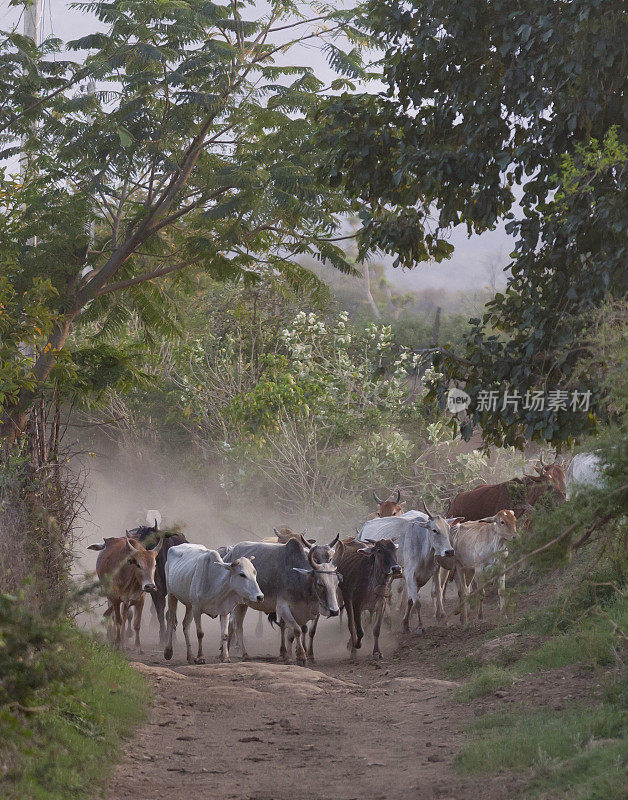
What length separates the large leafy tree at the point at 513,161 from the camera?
8523 mm

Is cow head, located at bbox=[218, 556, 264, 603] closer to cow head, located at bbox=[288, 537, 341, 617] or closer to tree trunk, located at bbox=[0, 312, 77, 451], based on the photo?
cow head, located at bbox=[288, 537, 341, 617]

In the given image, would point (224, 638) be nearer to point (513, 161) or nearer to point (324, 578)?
point (324, 578)

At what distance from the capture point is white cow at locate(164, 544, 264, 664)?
1249 centimetres

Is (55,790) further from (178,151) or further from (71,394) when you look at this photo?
(178,151)

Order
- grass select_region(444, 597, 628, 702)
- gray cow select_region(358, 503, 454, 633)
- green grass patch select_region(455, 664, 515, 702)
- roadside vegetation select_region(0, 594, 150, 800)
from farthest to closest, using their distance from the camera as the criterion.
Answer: gray cow select_region(358, 503, 454, 633)
green grass patch select_region(455, 664, 515, 702)
grass select_region(444, 597, 628, 702)
roadside vegetation select_region(0, 594, 150, 800)

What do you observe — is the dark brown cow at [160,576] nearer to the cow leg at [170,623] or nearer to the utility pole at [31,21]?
the cow leg at [170,623]

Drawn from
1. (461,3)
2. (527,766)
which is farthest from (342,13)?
(527,766)

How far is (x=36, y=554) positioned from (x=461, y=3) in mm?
6897

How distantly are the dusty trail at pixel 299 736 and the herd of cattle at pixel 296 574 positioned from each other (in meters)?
0.97

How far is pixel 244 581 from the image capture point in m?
12.5

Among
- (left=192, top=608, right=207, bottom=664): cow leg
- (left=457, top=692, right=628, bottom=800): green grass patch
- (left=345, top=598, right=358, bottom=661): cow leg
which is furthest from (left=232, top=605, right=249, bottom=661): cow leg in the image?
(left=457, top=692, right=628, bottom=800): green grass patch

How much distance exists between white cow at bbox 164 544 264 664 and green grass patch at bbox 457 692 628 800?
5.08 metres

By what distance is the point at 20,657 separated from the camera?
5844 millimetres

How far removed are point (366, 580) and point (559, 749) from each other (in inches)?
268
